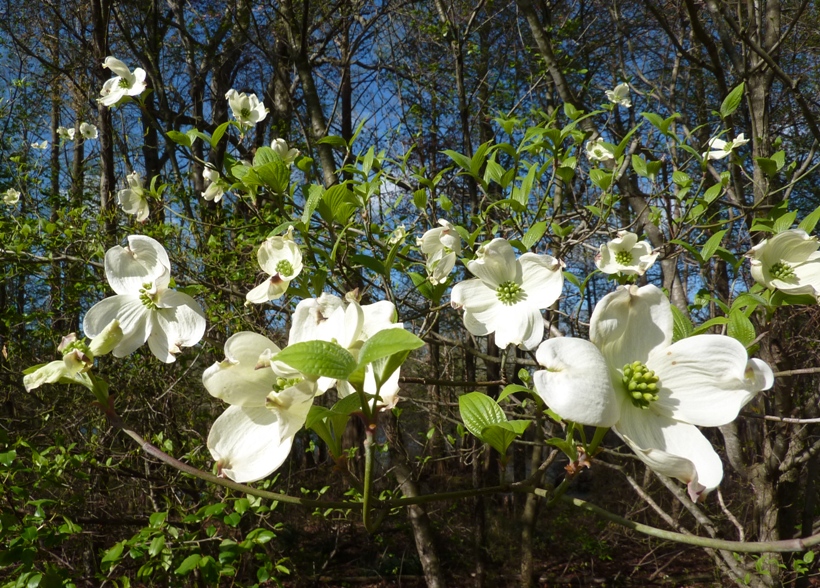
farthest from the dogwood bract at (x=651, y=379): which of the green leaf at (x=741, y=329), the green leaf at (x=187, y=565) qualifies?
the green leaf at (x=187, y=565)

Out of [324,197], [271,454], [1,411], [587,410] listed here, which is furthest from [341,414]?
[1,411]

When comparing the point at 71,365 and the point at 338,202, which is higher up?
the point at 338,202

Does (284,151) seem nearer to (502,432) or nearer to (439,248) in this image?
(439,248)

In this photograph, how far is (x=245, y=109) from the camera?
138 centimetres

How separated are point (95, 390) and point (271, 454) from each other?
0.74 feet

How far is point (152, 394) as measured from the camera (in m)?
2.68

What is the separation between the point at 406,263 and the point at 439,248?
1.08ft

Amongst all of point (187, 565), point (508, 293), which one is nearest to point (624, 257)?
point (508, 293)

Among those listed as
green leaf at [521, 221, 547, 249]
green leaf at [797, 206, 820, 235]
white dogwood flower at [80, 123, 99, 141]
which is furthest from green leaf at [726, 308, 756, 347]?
white dogwood flower at [80, 123, 99, 141]

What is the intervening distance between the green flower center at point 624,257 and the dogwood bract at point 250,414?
93 centimetres

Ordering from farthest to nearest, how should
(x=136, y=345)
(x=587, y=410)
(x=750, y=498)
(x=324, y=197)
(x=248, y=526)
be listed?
(x=750, y=498) < (x=248, y=526) < (x=324, y=197) < (x=136, y=345) < (x=587, y=410)

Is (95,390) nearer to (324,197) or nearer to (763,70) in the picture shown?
(324,197)

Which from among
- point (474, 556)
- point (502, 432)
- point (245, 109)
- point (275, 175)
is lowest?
point (474, 556)

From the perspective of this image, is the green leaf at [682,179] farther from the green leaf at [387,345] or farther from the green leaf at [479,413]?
the green leaf at [387,345]
